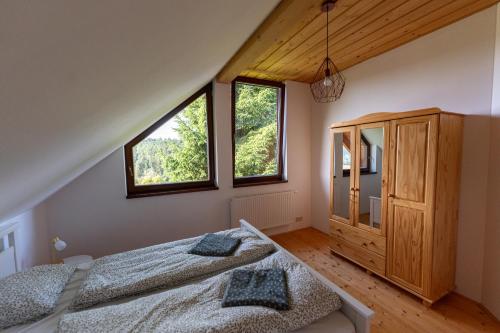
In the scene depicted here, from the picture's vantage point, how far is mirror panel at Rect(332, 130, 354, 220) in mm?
2672

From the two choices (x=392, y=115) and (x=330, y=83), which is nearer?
(x=330, y=83)

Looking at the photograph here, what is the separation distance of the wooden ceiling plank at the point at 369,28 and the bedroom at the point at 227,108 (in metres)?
0.02

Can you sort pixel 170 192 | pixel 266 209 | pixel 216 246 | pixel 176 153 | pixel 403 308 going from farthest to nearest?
pixel 266 209 → pixel 176 153 → pixel 170 192 → pixel 403 308 → pixel 216 246

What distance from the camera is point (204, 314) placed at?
3.56ft

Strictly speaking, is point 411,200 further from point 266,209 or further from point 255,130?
point 255,130

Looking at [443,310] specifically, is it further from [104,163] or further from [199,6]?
[104,163]

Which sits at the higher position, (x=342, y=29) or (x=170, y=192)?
(x=342, y=29)

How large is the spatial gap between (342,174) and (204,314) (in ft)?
7.56

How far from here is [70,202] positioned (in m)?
2.44

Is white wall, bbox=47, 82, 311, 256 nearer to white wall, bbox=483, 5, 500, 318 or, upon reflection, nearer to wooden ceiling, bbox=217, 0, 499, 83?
wooden ceiling, bbox=217, 0, 499, 83

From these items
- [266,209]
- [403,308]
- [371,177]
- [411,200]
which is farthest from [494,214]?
[266,209]

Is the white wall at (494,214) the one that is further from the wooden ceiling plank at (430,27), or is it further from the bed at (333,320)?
the bed at (333,320)

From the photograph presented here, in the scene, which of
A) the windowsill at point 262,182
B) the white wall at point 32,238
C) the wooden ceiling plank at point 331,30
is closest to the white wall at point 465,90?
the wooden ceiling plank at point 331,30

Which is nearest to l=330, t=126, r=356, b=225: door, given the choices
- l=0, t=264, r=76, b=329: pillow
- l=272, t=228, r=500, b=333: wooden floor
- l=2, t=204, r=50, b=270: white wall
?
l=272, t=228, r=500, b=333: wooden floor
